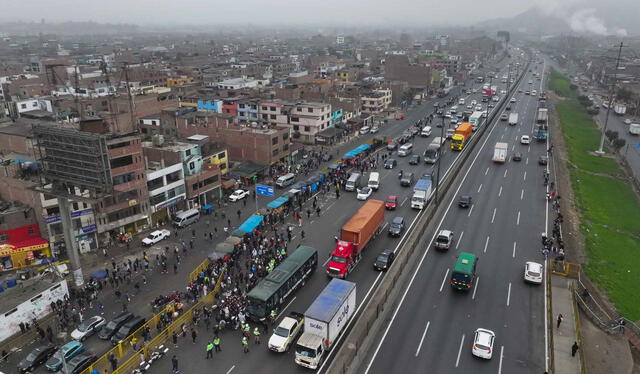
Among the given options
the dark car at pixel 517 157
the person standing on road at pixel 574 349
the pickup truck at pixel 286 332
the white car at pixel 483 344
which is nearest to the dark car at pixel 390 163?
the dark car at pixel 517 157

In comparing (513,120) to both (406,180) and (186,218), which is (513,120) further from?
(186,218)

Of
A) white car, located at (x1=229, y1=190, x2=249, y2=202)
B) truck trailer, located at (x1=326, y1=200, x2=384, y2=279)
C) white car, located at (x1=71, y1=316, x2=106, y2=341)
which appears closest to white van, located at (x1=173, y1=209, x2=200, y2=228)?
white car, located at (x1=229, y1=190, x2=249, y2=202)

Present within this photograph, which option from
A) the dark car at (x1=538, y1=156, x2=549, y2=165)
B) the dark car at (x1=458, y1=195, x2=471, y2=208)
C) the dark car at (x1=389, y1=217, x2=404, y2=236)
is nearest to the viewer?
the dark car at (x1=389, y1=217, x2=404, y2=236)

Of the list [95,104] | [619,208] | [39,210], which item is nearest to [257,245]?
[39,210]

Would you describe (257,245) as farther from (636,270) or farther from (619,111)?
(619,111)

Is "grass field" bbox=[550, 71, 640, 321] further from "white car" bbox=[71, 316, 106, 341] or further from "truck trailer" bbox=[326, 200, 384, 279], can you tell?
"white car" bbox=[71, 316, 106, 341]

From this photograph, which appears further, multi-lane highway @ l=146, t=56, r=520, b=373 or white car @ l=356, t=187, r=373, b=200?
white car @ l=356, t=187, r=373, b=200
